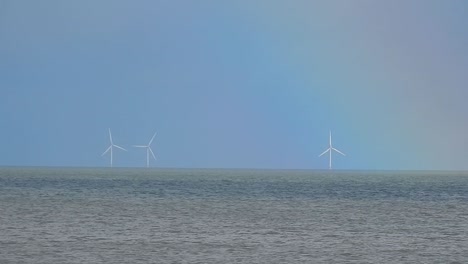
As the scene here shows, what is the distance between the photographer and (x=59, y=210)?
6912 centimetres

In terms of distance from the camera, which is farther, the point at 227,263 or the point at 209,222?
the point at 209,222

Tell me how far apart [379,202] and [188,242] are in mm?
46909

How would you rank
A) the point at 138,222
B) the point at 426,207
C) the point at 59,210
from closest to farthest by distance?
the point at 138,222 → the point at 59,210 → the point at 426,207

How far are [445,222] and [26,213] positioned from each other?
25795 mm

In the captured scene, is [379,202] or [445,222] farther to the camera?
[379,202]

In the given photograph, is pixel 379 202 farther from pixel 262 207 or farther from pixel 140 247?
pixel 140 247

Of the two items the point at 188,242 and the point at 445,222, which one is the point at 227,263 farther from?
the point at 445,222

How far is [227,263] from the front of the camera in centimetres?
3941

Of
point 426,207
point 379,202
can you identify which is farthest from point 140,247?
point 379,202

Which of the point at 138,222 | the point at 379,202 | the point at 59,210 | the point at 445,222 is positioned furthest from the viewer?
the point at 379,202

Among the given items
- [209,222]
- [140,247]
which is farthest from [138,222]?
[140,247]

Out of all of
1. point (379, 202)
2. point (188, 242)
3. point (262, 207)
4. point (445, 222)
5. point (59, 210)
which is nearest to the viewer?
point (188, 242)

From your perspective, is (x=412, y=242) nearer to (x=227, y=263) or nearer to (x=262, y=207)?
(x=227, y=263)

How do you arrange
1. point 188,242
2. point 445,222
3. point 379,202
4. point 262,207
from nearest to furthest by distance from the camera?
point 188,242 → point 445,222 → point 262,207 → point 379,202
